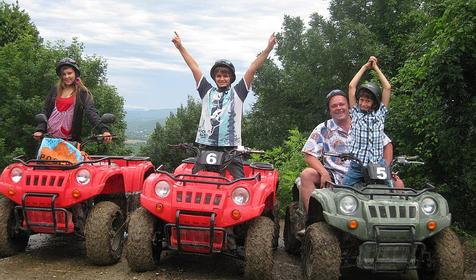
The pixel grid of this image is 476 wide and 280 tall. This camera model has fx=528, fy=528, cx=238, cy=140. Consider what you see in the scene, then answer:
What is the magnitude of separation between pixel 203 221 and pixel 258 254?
619 millimetres

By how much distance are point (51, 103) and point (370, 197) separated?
415cm

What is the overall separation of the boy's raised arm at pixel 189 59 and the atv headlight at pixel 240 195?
5.81ft

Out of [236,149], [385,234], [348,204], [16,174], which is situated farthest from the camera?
[236,149]

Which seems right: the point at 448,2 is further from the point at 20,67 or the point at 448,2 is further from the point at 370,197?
the point at 20,67

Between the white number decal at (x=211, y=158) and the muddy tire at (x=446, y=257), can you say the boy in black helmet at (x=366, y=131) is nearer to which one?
the muddy tire at (x=446, y=257)

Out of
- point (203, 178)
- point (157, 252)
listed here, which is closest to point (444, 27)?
point (203, 178)

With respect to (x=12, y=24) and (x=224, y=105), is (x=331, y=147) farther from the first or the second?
(x=12, y=24)

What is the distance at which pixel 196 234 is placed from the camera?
523 centimetres

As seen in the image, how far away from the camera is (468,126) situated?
7848 mm

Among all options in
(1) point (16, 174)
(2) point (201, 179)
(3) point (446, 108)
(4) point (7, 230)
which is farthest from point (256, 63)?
(3) point (446, 108)

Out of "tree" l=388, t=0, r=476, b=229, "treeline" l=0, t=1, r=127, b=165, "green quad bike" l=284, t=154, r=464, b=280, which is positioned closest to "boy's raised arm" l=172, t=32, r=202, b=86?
"green quad bike" l=284, t=154, r=464, b=280

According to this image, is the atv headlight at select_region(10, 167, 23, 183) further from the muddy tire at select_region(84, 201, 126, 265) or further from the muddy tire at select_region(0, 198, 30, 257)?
the muddy tire at select_region(84, 201, 126, 265)

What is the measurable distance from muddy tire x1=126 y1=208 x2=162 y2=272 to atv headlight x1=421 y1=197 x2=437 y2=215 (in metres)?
2.62

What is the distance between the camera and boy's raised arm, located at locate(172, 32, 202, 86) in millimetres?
6523
